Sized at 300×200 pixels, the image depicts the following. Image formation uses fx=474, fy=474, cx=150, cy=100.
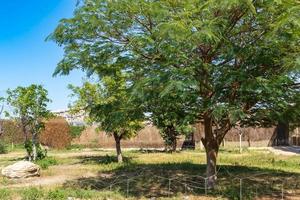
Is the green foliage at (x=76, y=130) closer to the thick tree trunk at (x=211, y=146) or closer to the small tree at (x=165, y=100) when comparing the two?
the small tree at (x=165, y=100)

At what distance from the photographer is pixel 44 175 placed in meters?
19.9

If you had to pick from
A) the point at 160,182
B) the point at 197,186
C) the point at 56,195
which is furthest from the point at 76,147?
the point at 56,195

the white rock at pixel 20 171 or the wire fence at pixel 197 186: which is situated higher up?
the white rock at pixel 20 171

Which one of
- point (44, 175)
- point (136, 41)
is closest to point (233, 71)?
point (136, 41)

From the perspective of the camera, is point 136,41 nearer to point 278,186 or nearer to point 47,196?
point 47,196

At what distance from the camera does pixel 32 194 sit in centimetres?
1419

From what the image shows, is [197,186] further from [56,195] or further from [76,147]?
[76,147]

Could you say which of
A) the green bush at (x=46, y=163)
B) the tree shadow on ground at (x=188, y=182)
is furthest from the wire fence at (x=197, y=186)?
the green bush at (x=46, y=163)

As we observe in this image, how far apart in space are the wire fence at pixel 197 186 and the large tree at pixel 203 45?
209 cm

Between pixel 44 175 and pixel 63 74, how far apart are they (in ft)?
22.0

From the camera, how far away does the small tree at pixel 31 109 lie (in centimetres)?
2580

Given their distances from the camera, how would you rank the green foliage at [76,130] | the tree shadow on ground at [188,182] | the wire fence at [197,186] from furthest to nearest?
the green foliage at [76,130] < the tree shadow on ground at [188,182] < the wire fence at [197,186]

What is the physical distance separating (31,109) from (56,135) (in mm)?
15615

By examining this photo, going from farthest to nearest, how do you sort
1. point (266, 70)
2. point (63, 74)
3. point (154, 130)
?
point (154, 130) < point (63, 74) < point (266, 70)
